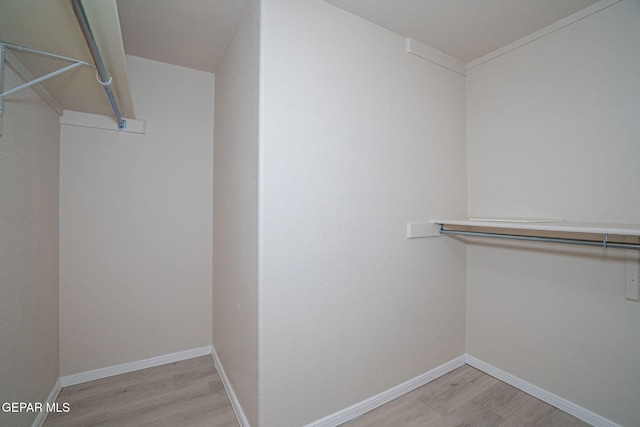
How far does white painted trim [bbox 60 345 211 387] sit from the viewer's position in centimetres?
196

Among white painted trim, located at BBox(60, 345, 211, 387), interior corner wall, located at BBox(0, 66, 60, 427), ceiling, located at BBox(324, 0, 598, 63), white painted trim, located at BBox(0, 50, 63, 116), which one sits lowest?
white painted trim, located at BBox(60, 345, 211, 387)

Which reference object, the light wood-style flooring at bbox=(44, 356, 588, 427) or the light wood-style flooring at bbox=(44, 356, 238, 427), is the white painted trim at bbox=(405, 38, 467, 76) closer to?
the light wood-style flooring at bbox=(44, 356, 588, 427)

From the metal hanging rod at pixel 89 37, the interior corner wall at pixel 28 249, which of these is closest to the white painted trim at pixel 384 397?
the interior corner wall at pixel 28 249

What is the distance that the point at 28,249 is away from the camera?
150cm

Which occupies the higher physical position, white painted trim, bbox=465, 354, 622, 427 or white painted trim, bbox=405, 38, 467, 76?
white painted trim, bbox=405, 38, 467, 76

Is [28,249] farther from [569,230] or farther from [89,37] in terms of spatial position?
[569,230]

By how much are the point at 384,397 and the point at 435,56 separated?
2.52 meters

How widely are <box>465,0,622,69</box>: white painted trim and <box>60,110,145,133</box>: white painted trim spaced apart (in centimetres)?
282

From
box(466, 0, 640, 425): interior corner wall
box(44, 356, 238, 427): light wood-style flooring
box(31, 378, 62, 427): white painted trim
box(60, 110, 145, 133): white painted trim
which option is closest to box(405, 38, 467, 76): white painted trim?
box(466, 0, 640, 425): interior corner wall

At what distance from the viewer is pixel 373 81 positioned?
1.75 meters

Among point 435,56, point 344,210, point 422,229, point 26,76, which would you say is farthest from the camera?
point 435,56

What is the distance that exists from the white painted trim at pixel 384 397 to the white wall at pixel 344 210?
4cm

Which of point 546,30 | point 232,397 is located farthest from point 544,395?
point 546,30

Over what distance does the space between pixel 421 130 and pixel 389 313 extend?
135 cm
